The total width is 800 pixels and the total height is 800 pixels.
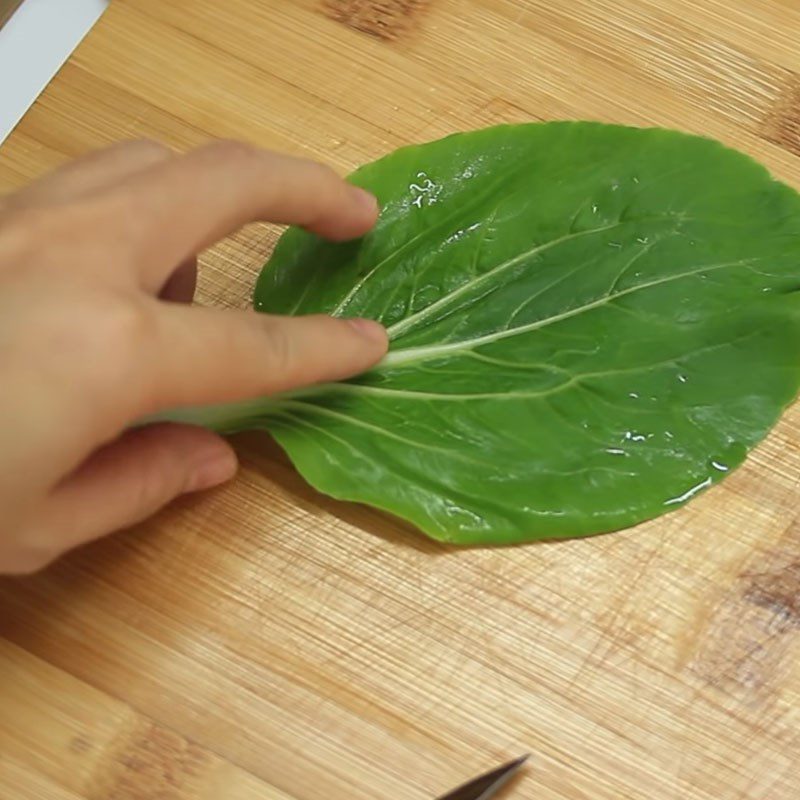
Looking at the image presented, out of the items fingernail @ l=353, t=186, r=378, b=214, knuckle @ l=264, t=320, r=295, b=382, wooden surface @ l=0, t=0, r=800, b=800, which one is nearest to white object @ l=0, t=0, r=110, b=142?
wooden surface @ l=0, t=0, r=800, b=800

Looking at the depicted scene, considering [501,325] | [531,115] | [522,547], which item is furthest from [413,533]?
[531,115]

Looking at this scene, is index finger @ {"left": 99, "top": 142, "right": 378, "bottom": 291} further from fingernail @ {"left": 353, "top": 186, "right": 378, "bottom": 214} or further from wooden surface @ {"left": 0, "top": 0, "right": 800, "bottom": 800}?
wooden surface @ {"left": 0, "top": 0, "right": 800, "bottom": 800}

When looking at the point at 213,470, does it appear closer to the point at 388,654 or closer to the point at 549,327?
the point at 388,654

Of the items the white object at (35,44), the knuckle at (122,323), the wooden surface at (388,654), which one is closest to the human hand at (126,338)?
the knuckle at (122,323)

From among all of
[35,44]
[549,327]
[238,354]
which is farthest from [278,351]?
[35,44]

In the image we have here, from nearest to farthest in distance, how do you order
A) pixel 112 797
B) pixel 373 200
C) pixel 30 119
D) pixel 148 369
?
pixel 148 369 < pixel 112 797 < pixel 373 200 < pixel 30 119

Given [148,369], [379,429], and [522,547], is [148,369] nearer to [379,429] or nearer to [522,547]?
[379,429]
